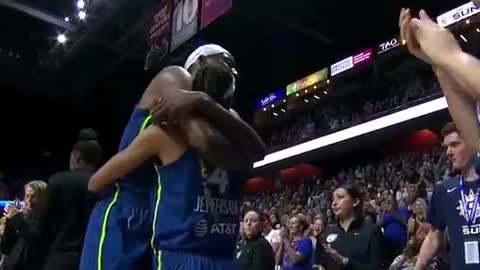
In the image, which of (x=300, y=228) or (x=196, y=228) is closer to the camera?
(x=196, y=228)

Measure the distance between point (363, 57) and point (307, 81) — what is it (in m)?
2.28

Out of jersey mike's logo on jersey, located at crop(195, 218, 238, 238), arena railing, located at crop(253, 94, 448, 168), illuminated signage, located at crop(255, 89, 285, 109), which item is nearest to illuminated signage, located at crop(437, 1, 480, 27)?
arena railing, located at crop(253, 94, 448, 168)

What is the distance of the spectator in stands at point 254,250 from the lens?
5.61m

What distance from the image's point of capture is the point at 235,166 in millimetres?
2404

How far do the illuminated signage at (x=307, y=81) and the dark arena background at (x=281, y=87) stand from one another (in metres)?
0.04

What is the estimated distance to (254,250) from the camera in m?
5.66

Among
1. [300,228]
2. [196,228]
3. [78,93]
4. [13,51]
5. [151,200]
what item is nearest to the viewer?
[196,228]

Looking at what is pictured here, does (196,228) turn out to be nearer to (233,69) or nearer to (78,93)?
(233,69)

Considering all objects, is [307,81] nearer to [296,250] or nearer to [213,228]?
[296,250]

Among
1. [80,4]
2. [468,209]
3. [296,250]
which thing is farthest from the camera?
[80,4]

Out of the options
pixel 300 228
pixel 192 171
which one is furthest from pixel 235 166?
→ pixel 300 228

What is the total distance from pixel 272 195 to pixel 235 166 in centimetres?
1899

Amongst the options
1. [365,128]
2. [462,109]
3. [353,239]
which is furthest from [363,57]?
[462,109]

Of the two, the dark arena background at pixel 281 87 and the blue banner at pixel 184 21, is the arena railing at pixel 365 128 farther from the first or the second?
the blue banner at pixel 184 21
